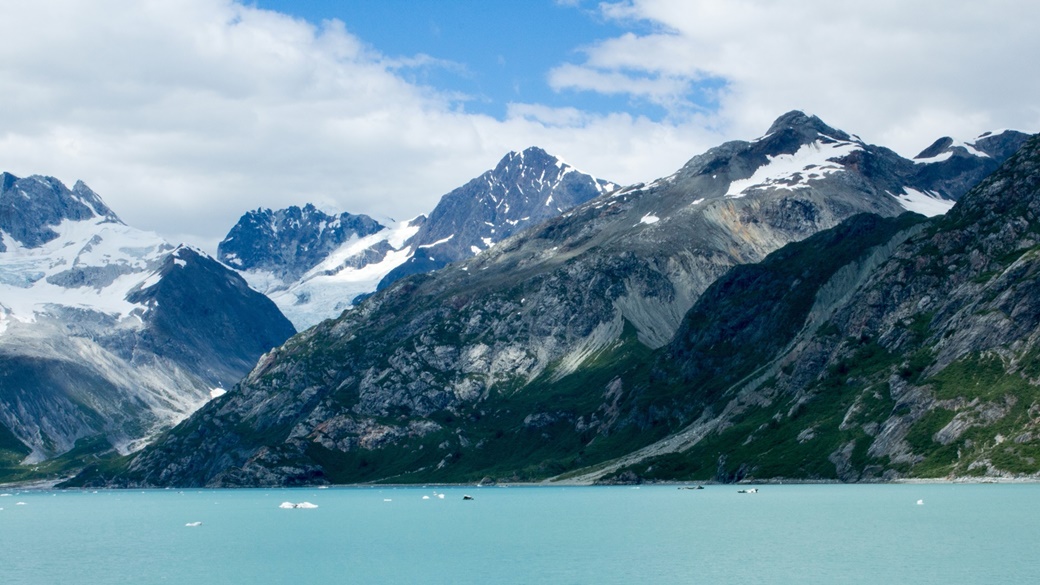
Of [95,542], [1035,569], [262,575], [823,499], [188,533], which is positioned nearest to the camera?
[1035,569]

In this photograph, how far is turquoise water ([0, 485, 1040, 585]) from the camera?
10519cm

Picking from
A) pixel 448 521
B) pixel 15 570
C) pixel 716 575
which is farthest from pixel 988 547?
pixel 15 570

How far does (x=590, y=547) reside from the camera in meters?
127

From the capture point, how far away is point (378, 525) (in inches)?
→ 6777

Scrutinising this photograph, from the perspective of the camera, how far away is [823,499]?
19112 cm

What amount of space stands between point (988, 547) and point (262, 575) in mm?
70851

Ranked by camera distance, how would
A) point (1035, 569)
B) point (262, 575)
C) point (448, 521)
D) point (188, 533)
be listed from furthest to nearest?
point (448, 521), point (188, 533), point (262, 575), point (1035, 569)

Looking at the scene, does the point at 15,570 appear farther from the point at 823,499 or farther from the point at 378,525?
the point at 823,499

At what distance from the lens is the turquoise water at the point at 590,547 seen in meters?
105

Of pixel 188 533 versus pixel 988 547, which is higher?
pixel 188 533

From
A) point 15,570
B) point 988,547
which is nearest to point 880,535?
point 988,547

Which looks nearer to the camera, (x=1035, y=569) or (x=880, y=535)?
(x=1035, y=569)

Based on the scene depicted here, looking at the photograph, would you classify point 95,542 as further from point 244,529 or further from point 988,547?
point 988,547

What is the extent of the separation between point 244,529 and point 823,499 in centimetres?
9345
